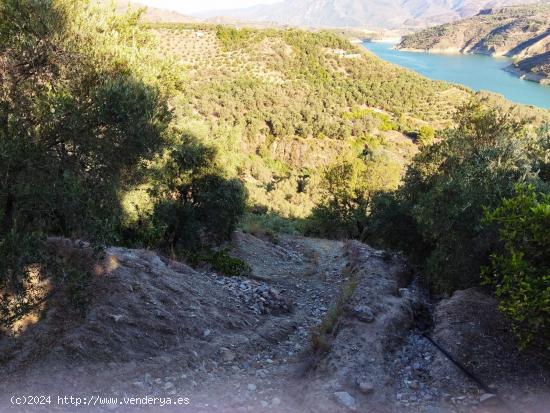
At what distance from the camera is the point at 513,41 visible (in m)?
157

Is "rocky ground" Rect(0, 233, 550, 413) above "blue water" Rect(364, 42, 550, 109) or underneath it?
underneath

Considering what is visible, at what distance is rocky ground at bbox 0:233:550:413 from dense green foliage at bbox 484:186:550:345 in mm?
1435

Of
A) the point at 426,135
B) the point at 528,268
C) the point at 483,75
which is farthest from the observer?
the point at 483,75

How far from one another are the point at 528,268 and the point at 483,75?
13832cm

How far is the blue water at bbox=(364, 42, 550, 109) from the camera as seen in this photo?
326ft

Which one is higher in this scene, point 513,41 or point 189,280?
point 513,41

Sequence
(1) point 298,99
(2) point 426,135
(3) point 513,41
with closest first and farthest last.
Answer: (2) point 426,135, (1) point 298,99, (3) point 513,41

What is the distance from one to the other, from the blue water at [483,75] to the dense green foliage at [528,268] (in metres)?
102

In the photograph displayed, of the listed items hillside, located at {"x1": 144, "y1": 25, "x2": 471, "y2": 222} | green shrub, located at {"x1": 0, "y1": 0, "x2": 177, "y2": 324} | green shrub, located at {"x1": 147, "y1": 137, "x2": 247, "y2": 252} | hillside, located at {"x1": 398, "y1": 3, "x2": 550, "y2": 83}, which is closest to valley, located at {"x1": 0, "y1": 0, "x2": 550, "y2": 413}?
green shrub, located at {"x1": 0, "y1": 0, "x2": 177, "y2": 324}

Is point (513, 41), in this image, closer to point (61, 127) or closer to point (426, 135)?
point (426, 135)

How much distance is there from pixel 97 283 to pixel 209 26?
82430mm

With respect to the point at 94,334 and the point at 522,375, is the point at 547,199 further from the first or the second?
the point at 94,334

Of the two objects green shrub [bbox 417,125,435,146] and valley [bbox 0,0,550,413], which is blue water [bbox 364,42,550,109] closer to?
green shrub [bbox 417,125,435,146]

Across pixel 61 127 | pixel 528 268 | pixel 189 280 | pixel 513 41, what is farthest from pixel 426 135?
pixel 513 41
